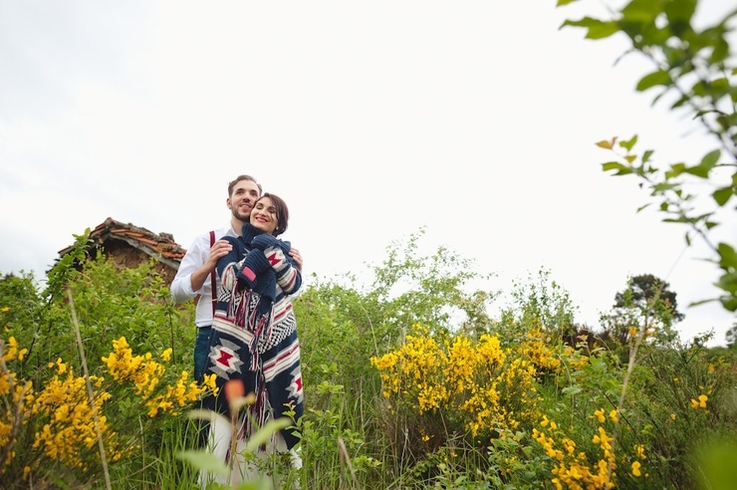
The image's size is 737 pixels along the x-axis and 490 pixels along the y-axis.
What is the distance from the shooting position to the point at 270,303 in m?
3.12

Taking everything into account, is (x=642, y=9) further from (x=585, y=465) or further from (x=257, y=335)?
(x=257, y=335)

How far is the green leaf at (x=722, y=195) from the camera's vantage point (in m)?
0.67

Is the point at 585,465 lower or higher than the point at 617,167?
lower

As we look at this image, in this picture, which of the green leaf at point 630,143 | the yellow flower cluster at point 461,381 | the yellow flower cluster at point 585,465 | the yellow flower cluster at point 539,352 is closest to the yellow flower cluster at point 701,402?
the yellow flower cluster at point 585,465

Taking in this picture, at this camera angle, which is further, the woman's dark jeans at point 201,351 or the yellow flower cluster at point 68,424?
the woman's dark jeans at point 201,351

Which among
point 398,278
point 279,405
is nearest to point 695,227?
point 279,405

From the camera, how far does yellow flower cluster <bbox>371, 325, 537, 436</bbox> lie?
3248mm

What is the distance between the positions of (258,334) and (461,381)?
143 cm

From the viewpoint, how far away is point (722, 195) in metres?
0.67

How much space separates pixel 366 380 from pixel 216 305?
1.82 metres

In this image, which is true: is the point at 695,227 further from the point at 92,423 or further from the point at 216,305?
the point at 216,305

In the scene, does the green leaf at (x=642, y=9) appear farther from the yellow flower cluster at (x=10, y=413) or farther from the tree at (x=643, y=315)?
the tree at (x=643, y=315)

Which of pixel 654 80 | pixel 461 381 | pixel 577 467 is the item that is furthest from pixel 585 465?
pixel 654 80

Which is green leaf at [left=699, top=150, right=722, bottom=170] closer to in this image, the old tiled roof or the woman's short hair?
the woman's short hair
